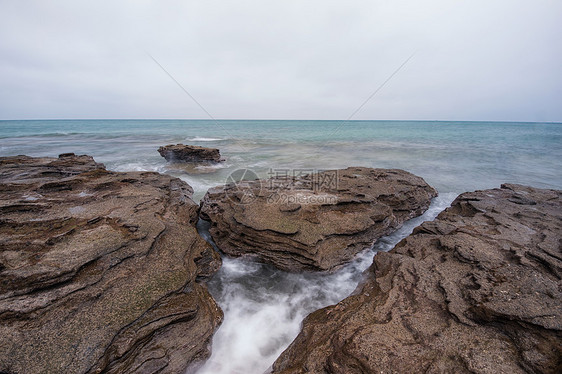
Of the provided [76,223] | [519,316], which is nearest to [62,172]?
[76,223]

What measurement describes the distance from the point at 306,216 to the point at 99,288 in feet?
12.3

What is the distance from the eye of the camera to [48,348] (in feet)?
8.69

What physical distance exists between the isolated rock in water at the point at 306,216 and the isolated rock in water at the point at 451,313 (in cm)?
93

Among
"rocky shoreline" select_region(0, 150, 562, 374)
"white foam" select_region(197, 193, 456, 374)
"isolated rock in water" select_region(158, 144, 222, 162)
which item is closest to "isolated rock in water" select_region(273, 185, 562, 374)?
"rocky shoreline" select_region(0, 150, 562, 374)

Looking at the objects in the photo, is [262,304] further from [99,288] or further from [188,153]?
[188,153]

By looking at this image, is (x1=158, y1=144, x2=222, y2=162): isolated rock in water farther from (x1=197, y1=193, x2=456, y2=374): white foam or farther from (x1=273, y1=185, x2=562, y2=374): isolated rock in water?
(x1=273, y1=185, x2=562, y2=374): isolated rock in water

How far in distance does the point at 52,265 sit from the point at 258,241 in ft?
10.4

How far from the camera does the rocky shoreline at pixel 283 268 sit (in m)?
2.67

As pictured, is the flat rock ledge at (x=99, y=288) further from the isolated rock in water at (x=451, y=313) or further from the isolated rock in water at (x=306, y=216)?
the isolated rock in water at (x=451, y=313)

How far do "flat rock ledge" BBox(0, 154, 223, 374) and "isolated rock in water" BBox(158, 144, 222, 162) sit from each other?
944 centimetres

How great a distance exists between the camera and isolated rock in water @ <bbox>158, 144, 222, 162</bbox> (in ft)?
48.6

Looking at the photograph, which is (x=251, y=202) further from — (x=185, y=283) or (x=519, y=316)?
(x=519, y=316)
